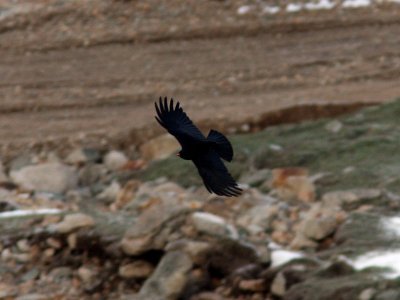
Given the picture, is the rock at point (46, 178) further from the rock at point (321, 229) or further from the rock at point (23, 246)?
the rock at point (321, 229)

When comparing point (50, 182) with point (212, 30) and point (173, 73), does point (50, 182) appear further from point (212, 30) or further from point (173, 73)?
point (212, 30)

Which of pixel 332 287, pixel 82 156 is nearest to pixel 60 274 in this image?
pixel 332 287

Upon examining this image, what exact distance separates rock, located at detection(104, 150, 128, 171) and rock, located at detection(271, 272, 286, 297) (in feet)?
10.5

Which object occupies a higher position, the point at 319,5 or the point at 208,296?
the point at 319,5

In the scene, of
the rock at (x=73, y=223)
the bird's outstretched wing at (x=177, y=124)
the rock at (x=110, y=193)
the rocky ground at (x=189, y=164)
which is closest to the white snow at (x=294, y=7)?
the rocky ground at (x=189, y=164)

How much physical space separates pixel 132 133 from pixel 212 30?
2.69 metres

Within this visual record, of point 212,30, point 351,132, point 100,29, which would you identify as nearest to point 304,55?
point 212,30

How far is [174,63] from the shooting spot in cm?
1309

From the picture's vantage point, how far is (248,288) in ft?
25.3

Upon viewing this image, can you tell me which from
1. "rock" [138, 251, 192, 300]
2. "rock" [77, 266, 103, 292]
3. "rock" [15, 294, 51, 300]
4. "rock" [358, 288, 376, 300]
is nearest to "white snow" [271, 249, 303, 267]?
"rock" [138, 251, 192, 300]

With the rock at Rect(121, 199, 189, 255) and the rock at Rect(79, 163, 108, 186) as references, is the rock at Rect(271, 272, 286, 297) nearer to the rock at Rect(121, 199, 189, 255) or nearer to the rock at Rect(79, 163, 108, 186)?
the rock at Rect(121, 199, 189, 255)

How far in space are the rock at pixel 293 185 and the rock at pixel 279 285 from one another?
1299 mm

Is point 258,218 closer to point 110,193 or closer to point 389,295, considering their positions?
point 389,295

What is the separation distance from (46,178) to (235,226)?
2351 mm
